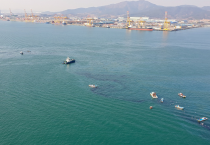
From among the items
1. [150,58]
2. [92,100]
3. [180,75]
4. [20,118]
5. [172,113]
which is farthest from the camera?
[150,58]

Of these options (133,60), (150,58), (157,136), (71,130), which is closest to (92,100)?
(71,130)

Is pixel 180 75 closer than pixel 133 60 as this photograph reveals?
Yes

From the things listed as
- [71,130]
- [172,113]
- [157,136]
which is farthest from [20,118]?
[172,113]

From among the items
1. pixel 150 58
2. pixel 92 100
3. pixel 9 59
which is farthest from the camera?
pixel 150 58

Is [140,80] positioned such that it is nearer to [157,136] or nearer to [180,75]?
[180,75]

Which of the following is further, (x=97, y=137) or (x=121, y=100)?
(x=121, y=100)

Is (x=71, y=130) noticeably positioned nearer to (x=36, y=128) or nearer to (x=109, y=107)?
(x=36, y=128)

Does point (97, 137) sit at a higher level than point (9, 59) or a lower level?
lower

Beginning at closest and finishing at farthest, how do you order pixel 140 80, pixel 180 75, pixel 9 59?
pixel 140 80
pixel 180 75
pixel 9 59

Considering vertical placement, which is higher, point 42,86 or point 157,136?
point 42,86
